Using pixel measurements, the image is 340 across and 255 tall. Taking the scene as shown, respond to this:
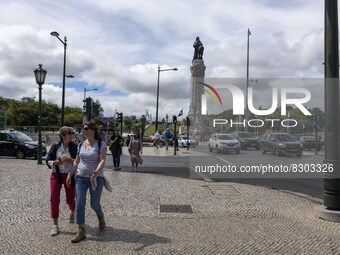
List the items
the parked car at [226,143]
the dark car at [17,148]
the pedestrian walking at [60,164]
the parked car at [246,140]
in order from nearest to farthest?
the pedestrian walking at [60,164] → the parked car at [246,140] → the parked car at [226,143] → the dark car at [17,148]

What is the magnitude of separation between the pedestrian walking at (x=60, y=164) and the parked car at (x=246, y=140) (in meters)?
9.98

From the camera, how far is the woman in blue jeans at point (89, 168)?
593 cm

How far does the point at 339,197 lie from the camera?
742 centimetres

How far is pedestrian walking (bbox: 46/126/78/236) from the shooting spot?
634 cm

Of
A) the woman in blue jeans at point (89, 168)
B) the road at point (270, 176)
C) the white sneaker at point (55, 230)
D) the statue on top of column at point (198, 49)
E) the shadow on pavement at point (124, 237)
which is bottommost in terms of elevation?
the shadow on pavement at point (124, 237)

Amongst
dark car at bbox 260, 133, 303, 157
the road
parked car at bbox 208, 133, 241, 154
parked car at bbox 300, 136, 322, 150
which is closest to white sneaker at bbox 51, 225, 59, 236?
the road

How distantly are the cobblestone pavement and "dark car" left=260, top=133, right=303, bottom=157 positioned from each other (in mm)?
6326

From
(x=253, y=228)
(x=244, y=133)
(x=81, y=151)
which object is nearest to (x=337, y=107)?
(x=253, y=228)

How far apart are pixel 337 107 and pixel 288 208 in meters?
2.24

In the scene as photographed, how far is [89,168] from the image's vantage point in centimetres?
605

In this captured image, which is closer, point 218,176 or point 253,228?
point 253,228

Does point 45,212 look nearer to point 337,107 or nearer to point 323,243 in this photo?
point 323,243

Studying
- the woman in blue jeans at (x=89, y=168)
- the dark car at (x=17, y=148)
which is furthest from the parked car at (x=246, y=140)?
the dark car at (x=17, y=148)

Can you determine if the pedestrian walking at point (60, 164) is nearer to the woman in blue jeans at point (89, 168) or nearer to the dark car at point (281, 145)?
the woman in blue jeans at point (89, 168)
